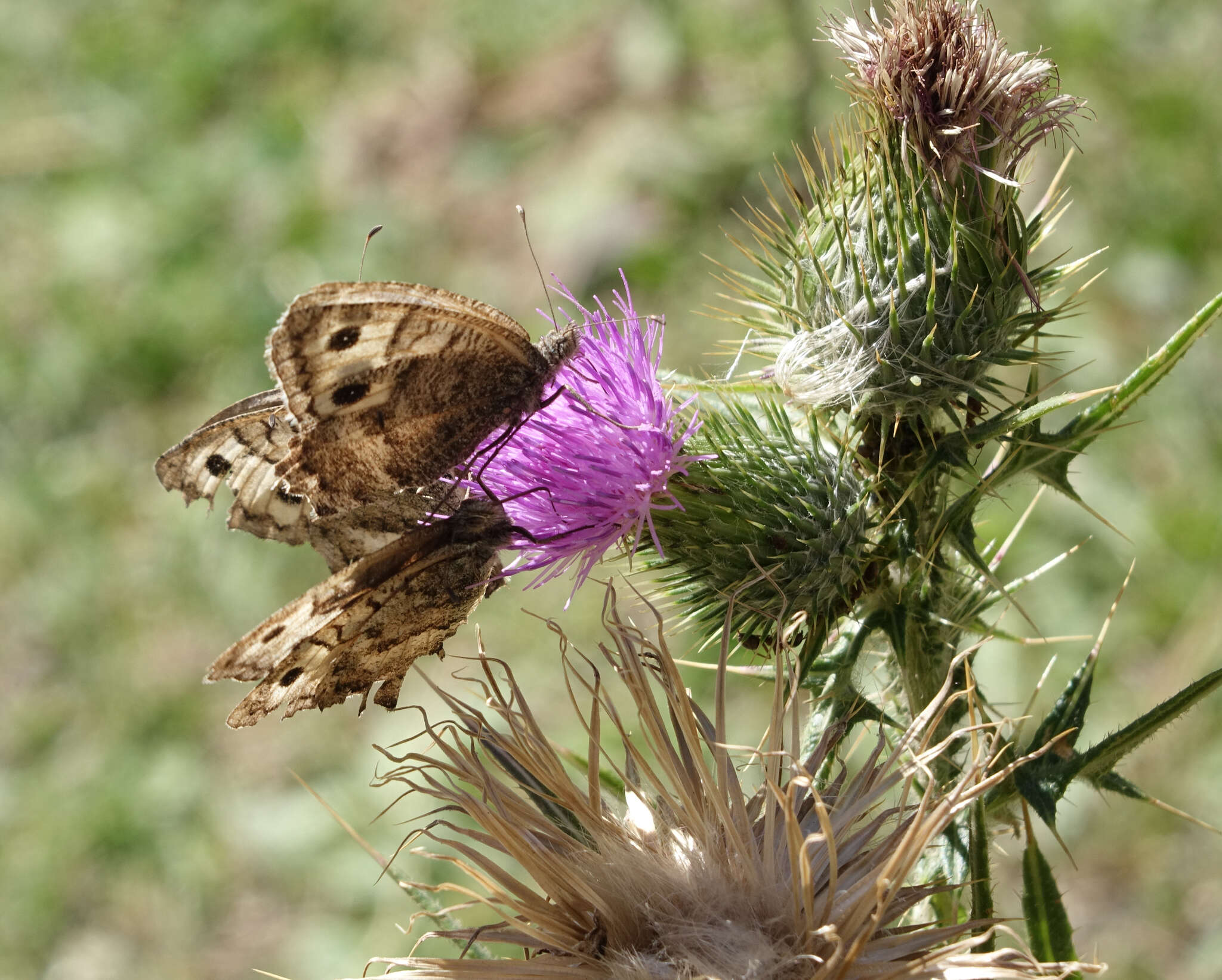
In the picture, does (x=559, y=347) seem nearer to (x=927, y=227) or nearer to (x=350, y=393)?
(x=350, y=393)

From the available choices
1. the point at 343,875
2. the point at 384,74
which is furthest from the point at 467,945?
the point at 384,74

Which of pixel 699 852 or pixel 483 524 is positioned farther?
pixel 483 524

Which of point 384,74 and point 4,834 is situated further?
point 384,74

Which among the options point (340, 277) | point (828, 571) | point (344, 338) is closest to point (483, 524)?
point (344, 338)

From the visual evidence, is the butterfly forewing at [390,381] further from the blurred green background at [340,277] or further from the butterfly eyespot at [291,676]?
the blurred green background at [340,277]

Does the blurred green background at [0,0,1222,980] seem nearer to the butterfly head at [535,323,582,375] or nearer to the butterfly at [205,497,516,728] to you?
the butterfly head at [535,323,582,375]

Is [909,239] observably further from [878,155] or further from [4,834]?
[4,834]

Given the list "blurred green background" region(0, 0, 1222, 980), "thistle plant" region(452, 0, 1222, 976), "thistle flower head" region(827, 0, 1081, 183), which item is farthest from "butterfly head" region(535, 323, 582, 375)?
"blurred green background" region(0, 0, 1222, 980)

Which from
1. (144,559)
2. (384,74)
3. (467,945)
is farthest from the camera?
(384,74)
